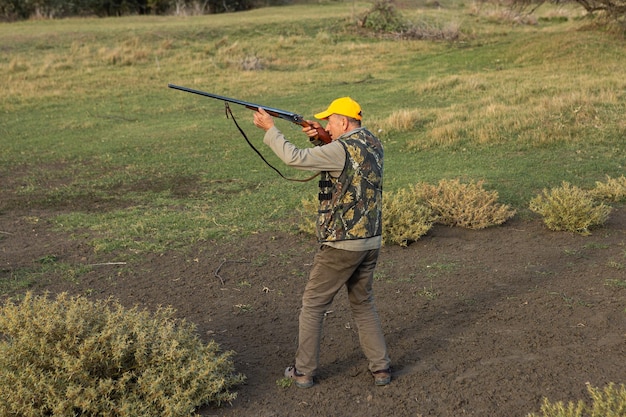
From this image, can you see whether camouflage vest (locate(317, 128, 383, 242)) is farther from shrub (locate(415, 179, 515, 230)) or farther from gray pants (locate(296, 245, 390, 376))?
shrub (locate(415, 179, 515, 230))

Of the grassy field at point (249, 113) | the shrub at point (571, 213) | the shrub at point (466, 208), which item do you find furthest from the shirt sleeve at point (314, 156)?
the shrub at point (571, 213)

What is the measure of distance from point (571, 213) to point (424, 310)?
281 centimetres

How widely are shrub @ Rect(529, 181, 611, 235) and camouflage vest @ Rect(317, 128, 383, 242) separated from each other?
13.4 ft

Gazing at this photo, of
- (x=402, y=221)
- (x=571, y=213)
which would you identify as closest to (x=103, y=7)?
(x=402, y=221)

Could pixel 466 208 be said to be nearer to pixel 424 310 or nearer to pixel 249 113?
pixel 424 310

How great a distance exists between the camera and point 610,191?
9578 millimetres

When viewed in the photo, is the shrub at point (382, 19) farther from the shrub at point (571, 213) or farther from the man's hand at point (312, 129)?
the man's hand at point (312, 129)

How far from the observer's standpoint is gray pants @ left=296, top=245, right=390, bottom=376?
481 centimetres

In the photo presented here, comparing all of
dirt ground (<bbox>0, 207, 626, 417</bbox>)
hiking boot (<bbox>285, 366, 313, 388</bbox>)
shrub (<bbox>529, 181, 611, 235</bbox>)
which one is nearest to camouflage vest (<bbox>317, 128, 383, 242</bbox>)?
hiking boot (<bbox>285, 366, 313, 388</bbox>)

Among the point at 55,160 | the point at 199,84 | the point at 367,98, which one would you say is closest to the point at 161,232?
the point at 55,160

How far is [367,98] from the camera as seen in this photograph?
1944 cm

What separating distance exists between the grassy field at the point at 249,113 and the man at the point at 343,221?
3.63 m

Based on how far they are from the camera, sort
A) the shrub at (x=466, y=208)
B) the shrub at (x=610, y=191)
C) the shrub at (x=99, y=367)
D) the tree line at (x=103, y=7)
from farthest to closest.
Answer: the tree line at (x=103, y=7) → the shrub at (x=610, y=191) → the shrub at (x=466, y=208) → the shrub at (x=99, y=367)

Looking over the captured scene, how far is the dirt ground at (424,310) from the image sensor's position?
481cm
